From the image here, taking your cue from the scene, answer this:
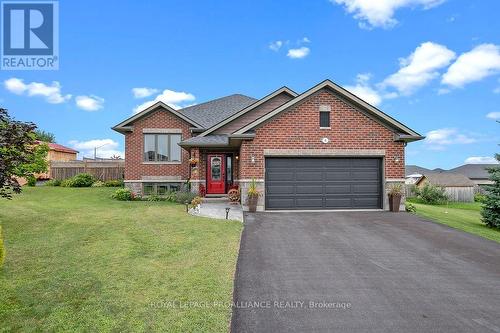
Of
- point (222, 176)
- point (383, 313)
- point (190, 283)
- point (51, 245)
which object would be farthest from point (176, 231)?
point (222, 176)

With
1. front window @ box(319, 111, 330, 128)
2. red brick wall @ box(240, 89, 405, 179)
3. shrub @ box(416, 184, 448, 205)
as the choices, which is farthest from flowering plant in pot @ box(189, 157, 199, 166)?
shrub @ box(416, 184, 448, 205)

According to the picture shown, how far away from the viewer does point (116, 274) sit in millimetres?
6121

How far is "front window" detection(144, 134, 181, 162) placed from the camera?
63.0 feet

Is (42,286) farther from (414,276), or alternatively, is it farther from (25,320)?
(414,276)

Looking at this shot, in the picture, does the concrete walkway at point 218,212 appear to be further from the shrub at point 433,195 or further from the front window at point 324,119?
the shrub at point 433,195

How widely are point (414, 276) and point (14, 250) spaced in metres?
9.69

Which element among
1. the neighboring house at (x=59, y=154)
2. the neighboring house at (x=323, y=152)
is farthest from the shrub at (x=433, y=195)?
the neighboring house at (x=59, y=154)

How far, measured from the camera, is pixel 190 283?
5.66 metres

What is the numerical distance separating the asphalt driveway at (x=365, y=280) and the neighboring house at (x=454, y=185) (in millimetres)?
25264

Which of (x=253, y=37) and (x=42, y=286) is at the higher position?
(x=253, y=37)

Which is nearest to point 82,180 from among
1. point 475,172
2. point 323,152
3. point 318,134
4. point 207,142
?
point 207,142

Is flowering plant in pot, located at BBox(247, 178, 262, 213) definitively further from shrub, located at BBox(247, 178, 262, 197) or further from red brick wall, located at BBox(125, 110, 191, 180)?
red brick wall, located at BBox(125, 110, 191, 180)

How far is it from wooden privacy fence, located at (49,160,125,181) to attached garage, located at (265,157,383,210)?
17629 millimetres

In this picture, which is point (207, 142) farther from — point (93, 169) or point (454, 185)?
point (454, 185)
